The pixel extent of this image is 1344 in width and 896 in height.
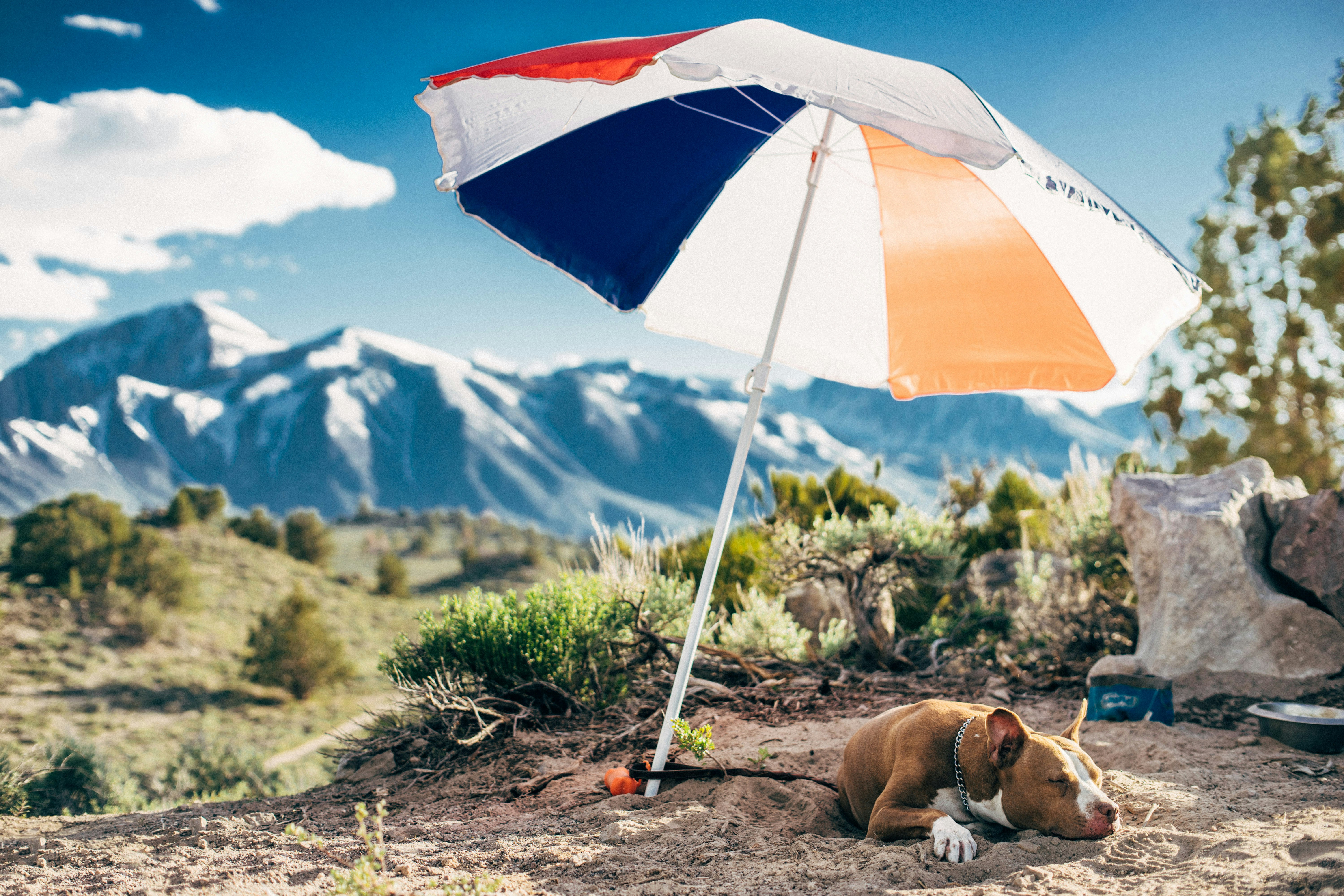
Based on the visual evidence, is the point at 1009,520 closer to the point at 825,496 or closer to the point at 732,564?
the point at 825,496

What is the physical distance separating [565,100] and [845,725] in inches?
126

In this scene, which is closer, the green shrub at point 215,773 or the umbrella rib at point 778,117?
the umbrella rib at point 778,117

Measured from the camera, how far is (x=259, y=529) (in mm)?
42781

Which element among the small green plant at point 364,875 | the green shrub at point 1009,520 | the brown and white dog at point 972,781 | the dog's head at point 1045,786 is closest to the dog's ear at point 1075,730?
the brown and white dog at point 972,781

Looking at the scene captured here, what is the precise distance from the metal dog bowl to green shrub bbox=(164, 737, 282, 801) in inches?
369

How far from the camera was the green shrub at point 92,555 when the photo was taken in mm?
29281

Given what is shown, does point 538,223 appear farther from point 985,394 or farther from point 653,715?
point 653,715

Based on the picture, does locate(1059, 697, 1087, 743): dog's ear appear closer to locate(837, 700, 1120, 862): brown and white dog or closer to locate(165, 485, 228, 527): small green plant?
locate(837, 700, 1120, 862): brown and white dog

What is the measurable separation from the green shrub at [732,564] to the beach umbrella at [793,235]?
2933mm

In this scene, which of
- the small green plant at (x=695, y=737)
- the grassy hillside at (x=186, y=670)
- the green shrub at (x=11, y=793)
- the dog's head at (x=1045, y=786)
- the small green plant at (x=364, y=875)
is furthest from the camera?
the grassy hillside at (x=186, y=670)

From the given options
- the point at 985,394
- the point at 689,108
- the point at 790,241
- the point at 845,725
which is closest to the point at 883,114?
the point at 689,108

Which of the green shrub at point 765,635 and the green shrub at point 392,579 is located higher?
the green shrub at point 765,635

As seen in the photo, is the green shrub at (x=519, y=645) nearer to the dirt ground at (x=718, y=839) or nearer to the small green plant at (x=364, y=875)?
the dirt ground at (x=718, y=839)

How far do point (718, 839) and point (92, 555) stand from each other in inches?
1403
